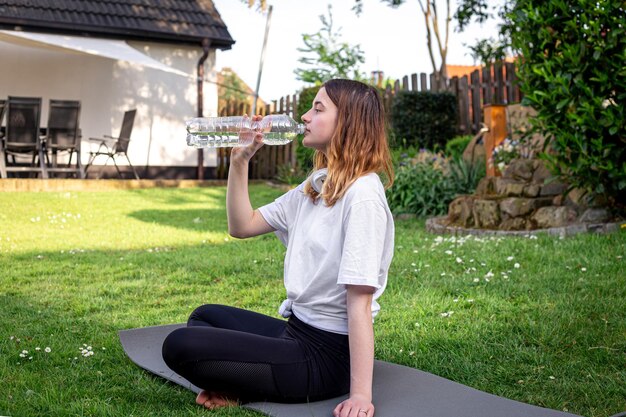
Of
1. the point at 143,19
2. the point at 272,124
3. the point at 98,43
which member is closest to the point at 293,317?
the point at 272,124

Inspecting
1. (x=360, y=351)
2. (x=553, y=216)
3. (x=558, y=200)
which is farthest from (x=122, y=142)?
(x=360, y=351)

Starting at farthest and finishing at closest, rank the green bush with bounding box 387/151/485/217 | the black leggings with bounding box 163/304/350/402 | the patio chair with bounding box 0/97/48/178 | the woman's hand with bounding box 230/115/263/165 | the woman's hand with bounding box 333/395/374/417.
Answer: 1. the patio chair with bounding box 0/97/48/178
2. the green bush with bounding box 387/151/485/217
3. the woman's hand with bounding box 230/115/263/165
4. the black leggings with bounding box 163/304/350/402
5. the woman's hand with bounding box 333/395/374/417

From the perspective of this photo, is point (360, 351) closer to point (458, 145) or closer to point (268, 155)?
point (458, 145)

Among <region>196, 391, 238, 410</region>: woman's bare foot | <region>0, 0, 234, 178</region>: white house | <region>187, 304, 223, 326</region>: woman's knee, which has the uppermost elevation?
<region>0, 0, 234, 178</region>: white house

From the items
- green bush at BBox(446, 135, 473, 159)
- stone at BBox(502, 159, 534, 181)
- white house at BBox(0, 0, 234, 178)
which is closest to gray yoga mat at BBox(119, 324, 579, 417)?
stone at BBox(502, 159, 534, 181)

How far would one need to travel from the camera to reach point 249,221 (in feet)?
11.1

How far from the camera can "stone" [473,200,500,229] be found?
323 inches

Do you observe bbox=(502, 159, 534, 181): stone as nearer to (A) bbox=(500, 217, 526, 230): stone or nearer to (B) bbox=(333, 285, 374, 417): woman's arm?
(A) bbox=(500, 217, 526, 230): stone

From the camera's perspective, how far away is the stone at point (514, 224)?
7.96 meters

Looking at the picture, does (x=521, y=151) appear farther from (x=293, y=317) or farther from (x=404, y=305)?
(x=293, y=317)

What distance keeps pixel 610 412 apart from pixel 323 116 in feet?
5.32

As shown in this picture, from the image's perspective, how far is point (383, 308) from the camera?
4887 millimetres

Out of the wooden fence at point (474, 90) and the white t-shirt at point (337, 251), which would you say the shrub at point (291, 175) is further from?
the white t-shirt at point (337, 251)

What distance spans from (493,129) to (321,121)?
287 inches
